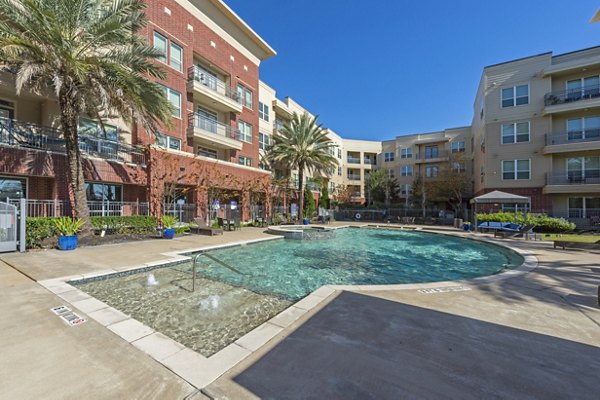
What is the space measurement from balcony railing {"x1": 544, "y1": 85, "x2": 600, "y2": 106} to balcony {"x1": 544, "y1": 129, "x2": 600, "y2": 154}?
9.02 feet

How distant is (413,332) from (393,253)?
29.0ft

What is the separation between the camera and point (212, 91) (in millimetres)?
21203

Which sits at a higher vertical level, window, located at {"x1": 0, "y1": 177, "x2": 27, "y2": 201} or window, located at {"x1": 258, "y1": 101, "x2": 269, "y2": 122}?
window, located at {"x1": 258, "y1": 101, "x2": 269, "y2": 122}

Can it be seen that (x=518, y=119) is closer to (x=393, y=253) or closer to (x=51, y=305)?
(x=393, y=253)

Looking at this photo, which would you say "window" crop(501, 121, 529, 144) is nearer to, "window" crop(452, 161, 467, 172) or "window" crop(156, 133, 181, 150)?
"window" crop(452, 161, 467, 172)

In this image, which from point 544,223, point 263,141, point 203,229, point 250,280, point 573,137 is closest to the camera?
point 250,280

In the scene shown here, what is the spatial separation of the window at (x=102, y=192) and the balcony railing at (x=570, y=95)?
34838 millimetres

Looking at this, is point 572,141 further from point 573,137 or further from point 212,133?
point 212,133

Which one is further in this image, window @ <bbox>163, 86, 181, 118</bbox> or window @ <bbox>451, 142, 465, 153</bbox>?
window @ <bbox>451, 142, 465, 153</bbox>

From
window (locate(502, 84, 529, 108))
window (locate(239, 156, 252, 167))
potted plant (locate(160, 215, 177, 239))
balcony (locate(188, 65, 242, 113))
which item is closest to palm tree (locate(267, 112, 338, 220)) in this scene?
window (locate(239, 156, 252, 167))

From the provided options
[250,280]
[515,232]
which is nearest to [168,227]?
[250,280]

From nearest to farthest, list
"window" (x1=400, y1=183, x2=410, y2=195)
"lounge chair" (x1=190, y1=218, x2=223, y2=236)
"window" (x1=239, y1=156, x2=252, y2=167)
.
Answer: "lounge chair" (x1=190, y1=218, x2=223, y2=236), "window" (x1=239, y1=156, x2=252, y2=167), "window" (x1=400, y1=183, x2=410, y2=195)

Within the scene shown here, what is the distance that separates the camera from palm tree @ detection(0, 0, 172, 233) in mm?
9625

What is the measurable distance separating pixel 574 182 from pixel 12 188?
3879cm
